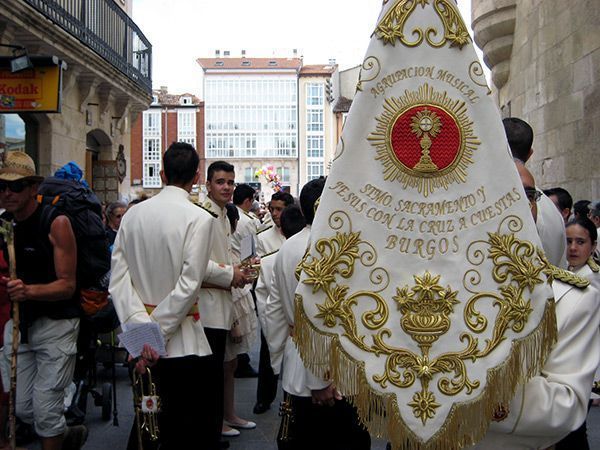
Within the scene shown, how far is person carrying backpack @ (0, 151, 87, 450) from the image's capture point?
4.33 metres

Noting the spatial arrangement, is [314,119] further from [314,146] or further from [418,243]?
[418,243]

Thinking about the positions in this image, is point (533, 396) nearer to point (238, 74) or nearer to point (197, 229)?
point (197, 229)

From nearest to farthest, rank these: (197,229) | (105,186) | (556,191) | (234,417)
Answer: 1. (197,229)
2. (234,417)
3. (556,191)
4. (105,186)

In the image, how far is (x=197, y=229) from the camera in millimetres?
3918

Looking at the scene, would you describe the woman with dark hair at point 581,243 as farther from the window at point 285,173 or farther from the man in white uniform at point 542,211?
the window at point 285,173

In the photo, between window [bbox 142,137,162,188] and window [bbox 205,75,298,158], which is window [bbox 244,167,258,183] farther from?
window [bbox 142,137,162,188]

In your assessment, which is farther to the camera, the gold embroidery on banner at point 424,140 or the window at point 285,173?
the window at point 285,173

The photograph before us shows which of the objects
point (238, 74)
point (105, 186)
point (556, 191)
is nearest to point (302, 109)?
point (238, 74)

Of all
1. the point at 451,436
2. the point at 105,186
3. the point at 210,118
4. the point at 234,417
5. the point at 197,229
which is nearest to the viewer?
the point at 451,436

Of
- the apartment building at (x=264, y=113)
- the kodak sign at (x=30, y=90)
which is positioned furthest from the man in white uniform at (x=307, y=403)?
the apartment building at (x=264, y=113)

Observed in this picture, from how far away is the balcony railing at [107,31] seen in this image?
1287 cm

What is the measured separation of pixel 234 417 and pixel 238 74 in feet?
301

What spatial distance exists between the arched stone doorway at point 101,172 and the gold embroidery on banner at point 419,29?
15.8m

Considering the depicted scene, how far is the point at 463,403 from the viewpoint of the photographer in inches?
92.0
